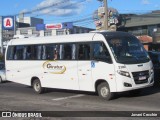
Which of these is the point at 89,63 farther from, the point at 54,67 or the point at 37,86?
the point at 37,86

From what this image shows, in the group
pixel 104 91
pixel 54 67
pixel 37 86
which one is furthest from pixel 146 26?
pixel 104 91

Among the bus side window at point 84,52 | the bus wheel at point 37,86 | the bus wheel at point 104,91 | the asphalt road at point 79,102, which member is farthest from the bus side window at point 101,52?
the bus wheel at point 37,86

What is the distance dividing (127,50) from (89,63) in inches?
64.3

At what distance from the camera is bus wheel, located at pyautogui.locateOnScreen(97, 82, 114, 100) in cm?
1466

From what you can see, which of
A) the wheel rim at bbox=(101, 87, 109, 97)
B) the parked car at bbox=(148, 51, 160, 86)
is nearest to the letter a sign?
the parked car at bbox=(148, 51, 160, 86)

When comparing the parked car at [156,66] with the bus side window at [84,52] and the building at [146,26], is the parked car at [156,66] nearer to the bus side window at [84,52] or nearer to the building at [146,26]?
the bus side window at [84,52]

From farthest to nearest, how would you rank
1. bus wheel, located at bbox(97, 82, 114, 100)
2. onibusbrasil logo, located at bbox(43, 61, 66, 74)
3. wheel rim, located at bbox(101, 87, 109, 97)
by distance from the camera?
onibusbrasil logo, located at bbox(43, 61, 66, 74)
wheel rim, located at bbox(101, 87, 109, 97)
bus wheel, located at bbox(97, 82, 114, 100)

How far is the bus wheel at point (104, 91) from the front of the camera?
48.1ft

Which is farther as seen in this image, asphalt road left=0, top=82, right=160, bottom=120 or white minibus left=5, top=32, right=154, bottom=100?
white minibus left=5, top=32, right=154, bottom=100

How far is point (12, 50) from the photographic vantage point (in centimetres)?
1966

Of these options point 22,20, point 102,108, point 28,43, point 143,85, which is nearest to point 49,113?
point 102,108

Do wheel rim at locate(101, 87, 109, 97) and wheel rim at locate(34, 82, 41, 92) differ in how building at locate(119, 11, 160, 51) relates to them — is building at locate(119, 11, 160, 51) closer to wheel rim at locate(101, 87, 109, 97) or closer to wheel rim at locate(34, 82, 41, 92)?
wheel rim at locate(34, 82, 41, 92)

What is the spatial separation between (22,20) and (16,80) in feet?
278

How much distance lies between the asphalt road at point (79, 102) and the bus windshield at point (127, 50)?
60.0 inches
